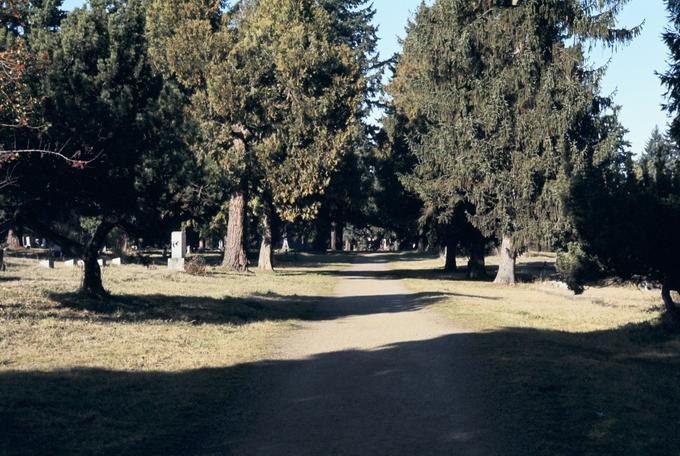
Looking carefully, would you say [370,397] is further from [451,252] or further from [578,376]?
[451,252]

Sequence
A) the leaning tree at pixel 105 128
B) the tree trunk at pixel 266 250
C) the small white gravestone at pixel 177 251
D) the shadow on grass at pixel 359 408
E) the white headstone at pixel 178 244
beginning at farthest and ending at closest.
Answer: the tree trunk at pixel 266 250, the white headstone at pixel 178 244, the small white gravestone at pixel 177 251, the leaning tree at pixel 105 128, the shadow on grass at pixel 359 408

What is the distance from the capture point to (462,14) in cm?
3603

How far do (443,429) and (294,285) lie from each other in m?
25.7

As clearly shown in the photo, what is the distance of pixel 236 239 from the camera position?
4003 cm

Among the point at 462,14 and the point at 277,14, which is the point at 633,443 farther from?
the point at 277,14

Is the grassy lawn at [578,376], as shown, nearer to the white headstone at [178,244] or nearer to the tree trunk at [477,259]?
the white headstone at [178,244]

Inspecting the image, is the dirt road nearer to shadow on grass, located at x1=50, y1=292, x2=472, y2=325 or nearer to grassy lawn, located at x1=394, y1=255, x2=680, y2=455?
grassy lawn, located at x1=394, y1=255, x2=680, y2=455

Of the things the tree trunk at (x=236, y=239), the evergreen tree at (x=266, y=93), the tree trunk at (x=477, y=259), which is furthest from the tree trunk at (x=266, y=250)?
the tree trunk at (x=477, y=259)

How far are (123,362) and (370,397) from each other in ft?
14.8

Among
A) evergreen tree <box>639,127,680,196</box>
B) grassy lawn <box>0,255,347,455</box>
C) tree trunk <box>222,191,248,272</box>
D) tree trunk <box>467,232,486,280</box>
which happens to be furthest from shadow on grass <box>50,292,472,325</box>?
tree trunk <box>467,232,486,280</box>

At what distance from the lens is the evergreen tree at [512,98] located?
3303 centimetres

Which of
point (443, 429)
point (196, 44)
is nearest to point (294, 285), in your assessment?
point (196, 44)

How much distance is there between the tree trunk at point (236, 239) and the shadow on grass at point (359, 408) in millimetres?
26725

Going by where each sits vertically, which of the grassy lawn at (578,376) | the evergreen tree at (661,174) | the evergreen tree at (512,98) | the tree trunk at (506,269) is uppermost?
the evergreen tree at (512,98)
